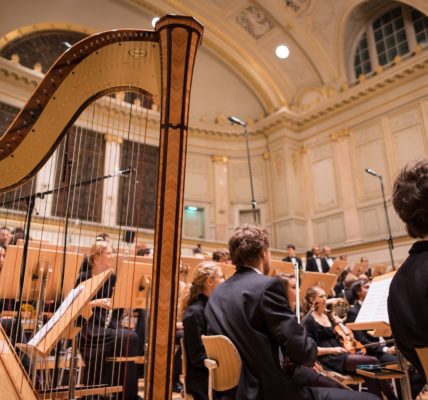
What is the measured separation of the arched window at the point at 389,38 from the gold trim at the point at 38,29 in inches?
302

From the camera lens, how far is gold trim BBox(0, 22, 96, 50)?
35.0ft

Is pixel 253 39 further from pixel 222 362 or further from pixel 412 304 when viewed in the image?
pixel 412 304

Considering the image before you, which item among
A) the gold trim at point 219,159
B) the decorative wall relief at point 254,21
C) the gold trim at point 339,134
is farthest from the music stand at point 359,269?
the decorative wall relief at point 254,21

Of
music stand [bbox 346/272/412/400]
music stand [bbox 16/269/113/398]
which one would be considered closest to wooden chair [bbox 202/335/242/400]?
music stand [bbox 16/269/113/398]

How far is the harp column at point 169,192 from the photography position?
1.51 m

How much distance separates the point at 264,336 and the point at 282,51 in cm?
1264

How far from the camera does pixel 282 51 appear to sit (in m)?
13.5

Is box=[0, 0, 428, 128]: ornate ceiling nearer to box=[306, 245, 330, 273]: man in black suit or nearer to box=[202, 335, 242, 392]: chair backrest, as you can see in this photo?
box=[306, 245, 330, 273]: man in black suit

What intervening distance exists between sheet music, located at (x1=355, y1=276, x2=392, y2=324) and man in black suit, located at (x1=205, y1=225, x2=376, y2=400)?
738 millimetres

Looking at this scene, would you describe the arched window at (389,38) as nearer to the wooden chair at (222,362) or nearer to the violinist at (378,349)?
the violinist at (378,349)

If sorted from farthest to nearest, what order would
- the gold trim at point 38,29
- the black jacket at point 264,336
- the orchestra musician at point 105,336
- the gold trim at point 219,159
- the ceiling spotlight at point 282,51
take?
the gold trim at point 219,159, the ceiling spotlight at point 282,51, the gold trim at point 38,29, the orchestra musician at point 105,336, the black jacket at point 264,336

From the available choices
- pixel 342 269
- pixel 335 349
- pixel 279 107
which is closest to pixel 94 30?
pixel 279 107

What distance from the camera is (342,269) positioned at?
8.12 m

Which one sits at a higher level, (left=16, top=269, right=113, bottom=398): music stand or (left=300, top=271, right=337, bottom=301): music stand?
(left=300, top=271, right=337, bottom=301): music stand
